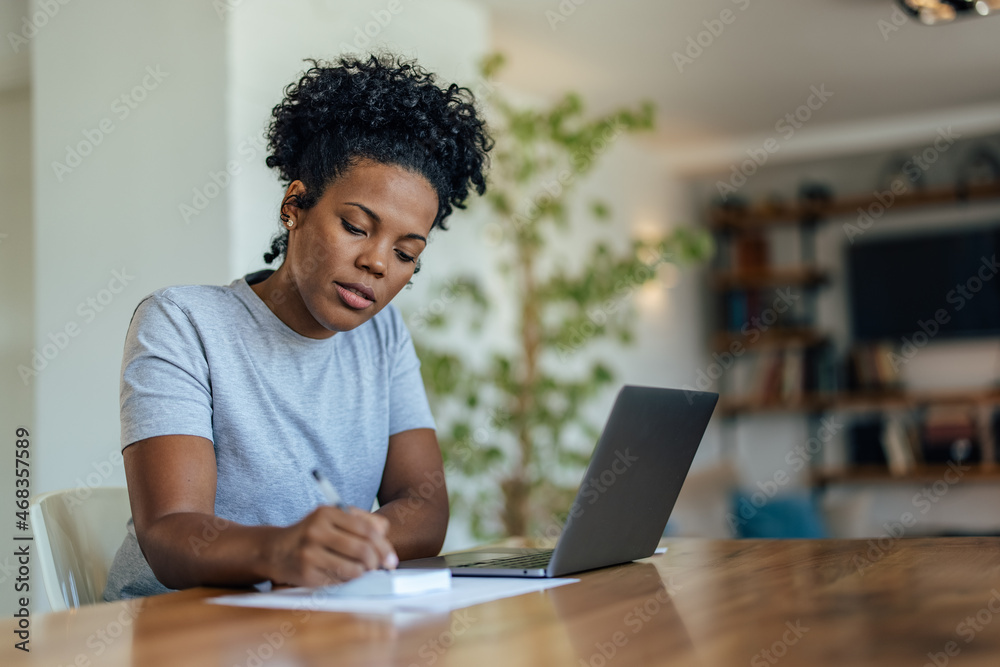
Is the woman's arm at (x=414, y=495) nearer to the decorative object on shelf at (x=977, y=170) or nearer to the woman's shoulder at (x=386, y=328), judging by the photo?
the woman's shoulder at (x=386, y=328)

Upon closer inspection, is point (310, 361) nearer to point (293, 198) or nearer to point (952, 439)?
point (293, 198)

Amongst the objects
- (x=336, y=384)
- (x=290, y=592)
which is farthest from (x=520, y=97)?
(x=290, y=592)

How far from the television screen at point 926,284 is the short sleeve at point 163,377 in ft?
16.8

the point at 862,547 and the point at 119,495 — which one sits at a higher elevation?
the point at 119,495

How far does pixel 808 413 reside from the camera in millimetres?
5992

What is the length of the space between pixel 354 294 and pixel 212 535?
43 centimetres

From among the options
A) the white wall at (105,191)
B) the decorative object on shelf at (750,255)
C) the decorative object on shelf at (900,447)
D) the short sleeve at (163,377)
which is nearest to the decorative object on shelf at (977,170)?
the decorative object on shelf at (750,255)

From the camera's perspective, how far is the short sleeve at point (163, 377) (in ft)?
3.89

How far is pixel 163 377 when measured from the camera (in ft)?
4.04

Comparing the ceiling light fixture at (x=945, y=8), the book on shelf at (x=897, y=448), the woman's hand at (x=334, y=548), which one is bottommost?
the book on shelf at (x=897, y=448)

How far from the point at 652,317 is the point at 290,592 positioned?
186 inches

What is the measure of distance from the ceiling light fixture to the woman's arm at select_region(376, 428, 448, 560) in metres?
2.97

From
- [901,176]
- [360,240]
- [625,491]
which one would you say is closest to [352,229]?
[360,240]

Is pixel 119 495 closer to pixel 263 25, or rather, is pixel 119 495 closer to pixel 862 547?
pixel 862 547
